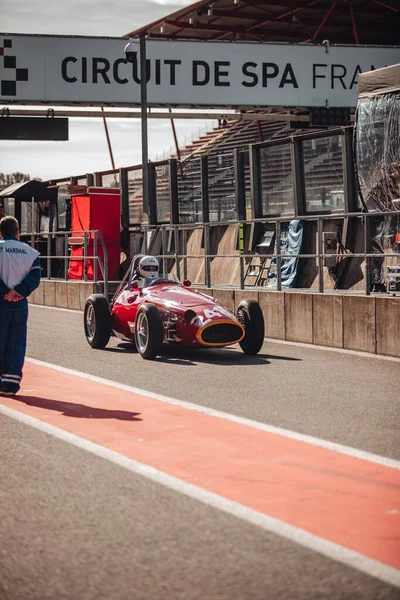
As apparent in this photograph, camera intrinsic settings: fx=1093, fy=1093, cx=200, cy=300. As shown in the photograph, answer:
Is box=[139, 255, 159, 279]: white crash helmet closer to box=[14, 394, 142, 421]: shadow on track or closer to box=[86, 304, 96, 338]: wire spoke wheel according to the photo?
box=[86, 304, 96, 338]: wire spoke wheel

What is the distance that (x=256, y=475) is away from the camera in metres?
6.89

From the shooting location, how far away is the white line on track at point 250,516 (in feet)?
16.1

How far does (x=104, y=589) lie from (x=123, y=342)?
12085mm

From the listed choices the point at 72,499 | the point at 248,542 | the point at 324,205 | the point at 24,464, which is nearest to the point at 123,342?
the point at 324,205

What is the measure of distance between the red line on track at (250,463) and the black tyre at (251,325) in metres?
4.03

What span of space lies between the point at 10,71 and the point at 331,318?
2065 cm

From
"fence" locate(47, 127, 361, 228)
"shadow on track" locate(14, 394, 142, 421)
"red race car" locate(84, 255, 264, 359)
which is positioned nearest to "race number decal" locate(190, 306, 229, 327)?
"red race car" locate(84, 255, 264, 359)

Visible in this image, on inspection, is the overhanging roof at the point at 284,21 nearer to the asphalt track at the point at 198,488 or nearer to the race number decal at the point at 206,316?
the race number decal at the point at 206,316

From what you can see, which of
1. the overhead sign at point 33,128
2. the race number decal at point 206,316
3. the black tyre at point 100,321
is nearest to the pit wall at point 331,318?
the race number decal at point 206,316

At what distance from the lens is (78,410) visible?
9.71 metres

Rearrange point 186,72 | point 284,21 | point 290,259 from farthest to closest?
1. point 284,21
2. point 186,72
3. point 290,259

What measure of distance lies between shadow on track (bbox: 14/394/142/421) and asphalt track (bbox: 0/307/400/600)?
0.02 meters

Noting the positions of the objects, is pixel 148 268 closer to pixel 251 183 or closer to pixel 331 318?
pixel 331 318

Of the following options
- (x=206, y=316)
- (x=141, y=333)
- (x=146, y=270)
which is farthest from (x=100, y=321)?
(x=206, y=316)
